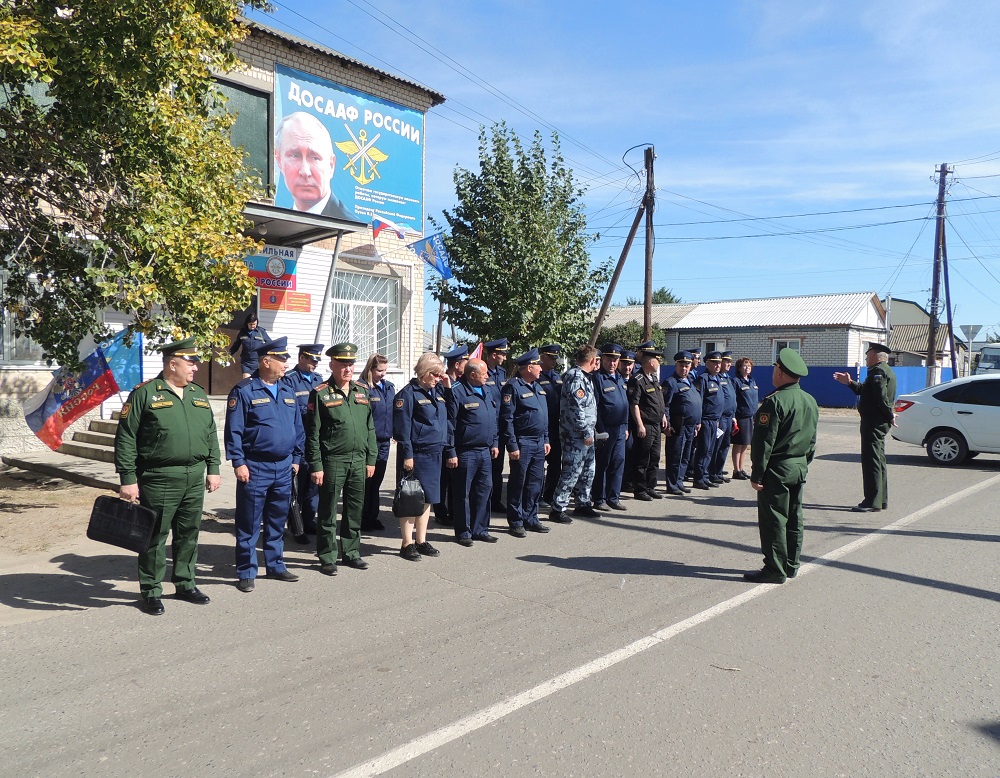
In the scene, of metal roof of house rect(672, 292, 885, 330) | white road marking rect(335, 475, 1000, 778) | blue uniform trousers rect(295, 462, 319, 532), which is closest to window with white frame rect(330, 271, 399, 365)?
blue uniform trousers rect(295, 462, 319, 532)

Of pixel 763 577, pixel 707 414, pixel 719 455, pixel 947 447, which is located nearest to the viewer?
pixel 763 577

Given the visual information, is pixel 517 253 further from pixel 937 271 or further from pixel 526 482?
pixel 937 271

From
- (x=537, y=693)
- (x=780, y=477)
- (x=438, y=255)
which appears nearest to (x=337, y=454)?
(x=537, y=693)

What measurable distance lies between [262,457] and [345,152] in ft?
37.1

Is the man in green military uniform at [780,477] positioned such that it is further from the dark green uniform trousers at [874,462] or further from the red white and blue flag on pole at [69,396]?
the red white and blue flag on pole at [69,396]

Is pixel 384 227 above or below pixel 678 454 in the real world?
above

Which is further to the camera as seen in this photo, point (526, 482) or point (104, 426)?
point (104, 426)

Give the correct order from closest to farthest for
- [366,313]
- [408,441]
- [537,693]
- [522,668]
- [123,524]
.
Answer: [537,693] < [522,668] < [123,524] < [408,441] < [366,313]

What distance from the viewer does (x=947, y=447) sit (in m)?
13.0

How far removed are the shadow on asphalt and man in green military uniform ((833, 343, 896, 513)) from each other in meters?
3.52

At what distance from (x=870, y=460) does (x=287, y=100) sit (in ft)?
40.3

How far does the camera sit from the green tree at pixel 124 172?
21.6 feet

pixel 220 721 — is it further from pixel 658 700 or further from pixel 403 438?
pixel 403 438

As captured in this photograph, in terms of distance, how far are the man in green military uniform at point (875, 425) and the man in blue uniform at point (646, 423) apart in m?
2.18
